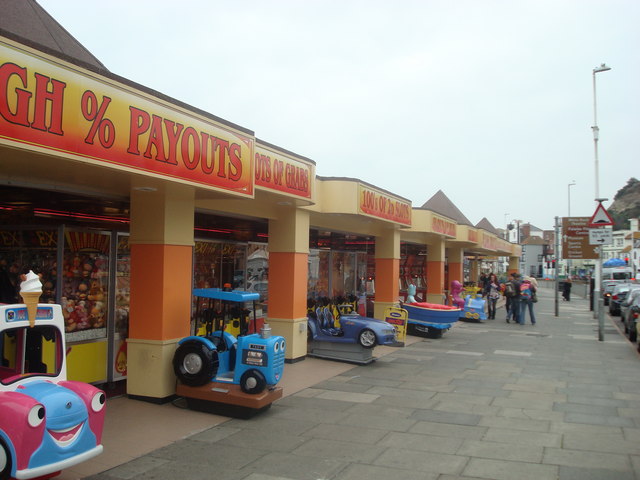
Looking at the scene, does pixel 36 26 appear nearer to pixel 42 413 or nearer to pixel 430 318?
pixel 42 413

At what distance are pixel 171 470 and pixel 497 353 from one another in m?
10.2

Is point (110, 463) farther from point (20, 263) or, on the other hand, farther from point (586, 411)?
point (586, 411)

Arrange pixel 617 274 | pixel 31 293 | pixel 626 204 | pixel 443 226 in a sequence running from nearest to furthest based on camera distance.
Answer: pixel 31 293 → pixel 443 226 → pixel 617 274 → pixel 626 204

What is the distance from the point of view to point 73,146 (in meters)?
5.21

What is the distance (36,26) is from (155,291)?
165 inches

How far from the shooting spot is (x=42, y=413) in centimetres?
439

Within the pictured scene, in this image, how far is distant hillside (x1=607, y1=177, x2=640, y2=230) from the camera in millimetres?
120875

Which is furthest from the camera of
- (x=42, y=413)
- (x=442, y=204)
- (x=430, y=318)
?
(x=442, y=204)

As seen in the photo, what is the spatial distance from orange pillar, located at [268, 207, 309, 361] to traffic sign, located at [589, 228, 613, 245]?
385 inches

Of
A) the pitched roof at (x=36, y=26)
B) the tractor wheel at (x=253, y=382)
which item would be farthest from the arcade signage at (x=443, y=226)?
the pitched roof at (x=36, y=26)

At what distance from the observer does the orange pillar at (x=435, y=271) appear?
71.2ft

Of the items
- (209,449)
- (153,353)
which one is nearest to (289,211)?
(153,353)

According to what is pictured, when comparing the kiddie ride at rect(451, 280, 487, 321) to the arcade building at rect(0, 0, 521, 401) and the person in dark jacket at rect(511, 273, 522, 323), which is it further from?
the arcade building at rect(0, 0, 521, 401)

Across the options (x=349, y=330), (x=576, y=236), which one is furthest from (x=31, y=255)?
(x=576, y=236)
